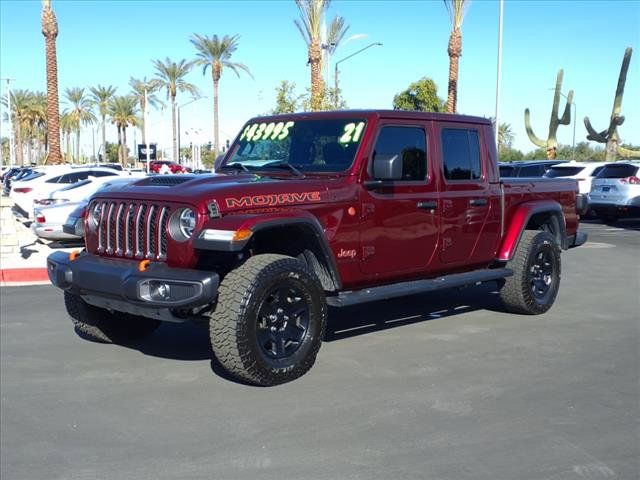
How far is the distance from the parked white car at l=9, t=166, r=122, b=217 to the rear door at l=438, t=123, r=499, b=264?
597 inches

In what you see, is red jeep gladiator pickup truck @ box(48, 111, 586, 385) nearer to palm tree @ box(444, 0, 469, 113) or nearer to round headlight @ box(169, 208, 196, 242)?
round headlight @ box(169, 208, 196, 242)

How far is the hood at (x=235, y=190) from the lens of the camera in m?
5.09

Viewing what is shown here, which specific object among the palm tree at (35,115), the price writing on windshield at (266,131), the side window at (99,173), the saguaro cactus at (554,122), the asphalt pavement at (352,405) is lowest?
the asphalt pavement at (352,405)

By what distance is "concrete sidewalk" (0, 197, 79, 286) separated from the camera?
10812 mm

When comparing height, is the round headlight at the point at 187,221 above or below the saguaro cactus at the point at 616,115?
below

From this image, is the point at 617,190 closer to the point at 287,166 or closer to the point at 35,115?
the point at 287,166

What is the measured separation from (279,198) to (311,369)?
1426 millimetres

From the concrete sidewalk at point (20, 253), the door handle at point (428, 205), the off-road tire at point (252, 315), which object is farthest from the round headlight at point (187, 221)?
the concrete sidewalk at point (20, 253)

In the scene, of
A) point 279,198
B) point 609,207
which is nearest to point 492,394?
point 279,198

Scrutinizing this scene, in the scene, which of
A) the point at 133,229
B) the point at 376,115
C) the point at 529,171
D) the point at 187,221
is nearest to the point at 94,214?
the point at 133,229

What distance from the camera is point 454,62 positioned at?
103 feet

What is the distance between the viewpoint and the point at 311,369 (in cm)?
571

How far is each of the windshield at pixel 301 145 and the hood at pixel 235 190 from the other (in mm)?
291

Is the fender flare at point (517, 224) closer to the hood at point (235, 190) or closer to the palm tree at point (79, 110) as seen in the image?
the hood at point (235, 190)
